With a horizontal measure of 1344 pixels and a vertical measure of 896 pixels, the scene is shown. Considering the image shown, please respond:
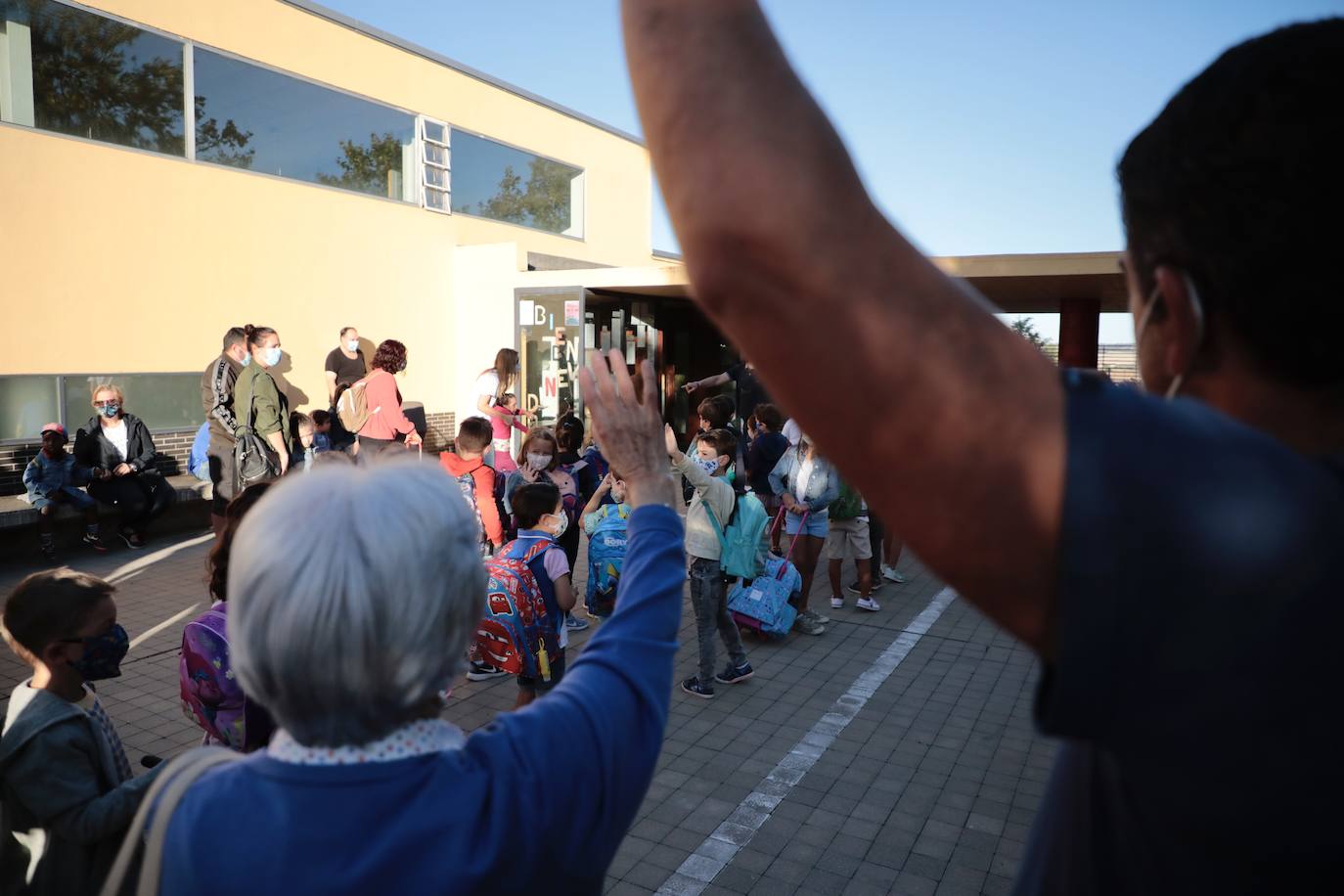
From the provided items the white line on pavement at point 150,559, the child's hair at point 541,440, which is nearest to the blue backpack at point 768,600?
the child's hair at point 541,440

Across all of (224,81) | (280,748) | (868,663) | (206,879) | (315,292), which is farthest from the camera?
(315,292)

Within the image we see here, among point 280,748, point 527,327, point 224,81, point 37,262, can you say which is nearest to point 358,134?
point 224,81

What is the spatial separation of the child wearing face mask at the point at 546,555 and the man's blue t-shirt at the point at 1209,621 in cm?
429

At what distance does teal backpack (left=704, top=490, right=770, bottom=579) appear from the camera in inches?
254

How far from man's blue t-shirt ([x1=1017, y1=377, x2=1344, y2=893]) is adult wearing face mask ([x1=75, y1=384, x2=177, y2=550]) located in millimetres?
10953

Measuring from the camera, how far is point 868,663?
6793 mm

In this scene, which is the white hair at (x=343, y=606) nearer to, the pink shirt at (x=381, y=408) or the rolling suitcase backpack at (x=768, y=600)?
the rolling suitcase backpack at (x=768, y=600)

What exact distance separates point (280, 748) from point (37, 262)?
1071 centimetres

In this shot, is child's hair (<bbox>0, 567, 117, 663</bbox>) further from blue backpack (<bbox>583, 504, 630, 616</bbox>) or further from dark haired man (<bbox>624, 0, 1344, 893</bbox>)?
blue backpack (<bbox>583, 504, 630, 616</bbox>)

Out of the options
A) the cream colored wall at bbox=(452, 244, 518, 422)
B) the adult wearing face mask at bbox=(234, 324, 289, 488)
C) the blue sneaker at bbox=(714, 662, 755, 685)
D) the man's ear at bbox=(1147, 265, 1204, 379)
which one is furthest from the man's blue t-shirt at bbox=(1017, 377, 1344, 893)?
the cream colored wall at bbox=(452, 244, 518, 422)

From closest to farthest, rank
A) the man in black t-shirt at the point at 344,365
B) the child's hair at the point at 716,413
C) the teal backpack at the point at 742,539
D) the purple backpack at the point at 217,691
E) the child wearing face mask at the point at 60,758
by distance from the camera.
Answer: the child wearing face mask at the point at 60,758
the purple backpack at the point at 217,691
the teal backpack at the point at 742,539
the child's hair at the point at 716,413
the man in black t-shirt at the point at 344,365

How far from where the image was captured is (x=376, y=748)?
45.3 inches

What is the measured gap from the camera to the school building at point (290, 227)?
9.52 meters

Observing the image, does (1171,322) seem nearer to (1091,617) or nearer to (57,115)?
(1091,617)
